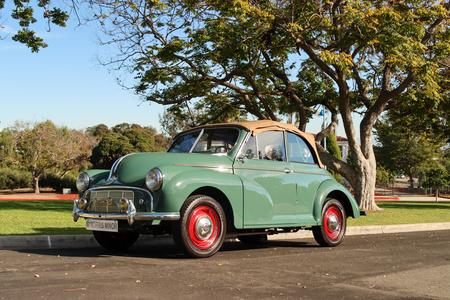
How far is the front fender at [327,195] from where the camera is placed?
30.5 feet

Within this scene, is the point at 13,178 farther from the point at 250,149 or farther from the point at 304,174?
the point at 250,149

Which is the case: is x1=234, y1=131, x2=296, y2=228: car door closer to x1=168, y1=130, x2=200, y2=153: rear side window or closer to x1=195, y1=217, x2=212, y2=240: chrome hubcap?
x1=195, y1=217, x2=212, y2=240: chrome hubcap

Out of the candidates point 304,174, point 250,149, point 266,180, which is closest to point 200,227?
point 266,180

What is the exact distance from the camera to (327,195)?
9.60 meters

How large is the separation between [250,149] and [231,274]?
2644mm

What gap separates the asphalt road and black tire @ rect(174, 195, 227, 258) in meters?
0.20

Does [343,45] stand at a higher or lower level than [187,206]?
higher

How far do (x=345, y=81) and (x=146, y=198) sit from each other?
15.5 meters

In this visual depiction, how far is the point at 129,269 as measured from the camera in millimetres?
6520

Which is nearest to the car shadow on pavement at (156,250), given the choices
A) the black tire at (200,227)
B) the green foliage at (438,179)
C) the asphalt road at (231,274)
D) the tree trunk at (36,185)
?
the asphalt road at (231,274)

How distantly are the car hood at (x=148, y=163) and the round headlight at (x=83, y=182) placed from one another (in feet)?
1.94

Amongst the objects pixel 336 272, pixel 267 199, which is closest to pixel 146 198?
pixel 267 199

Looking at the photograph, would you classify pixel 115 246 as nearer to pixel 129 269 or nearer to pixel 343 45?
pixel 129 269

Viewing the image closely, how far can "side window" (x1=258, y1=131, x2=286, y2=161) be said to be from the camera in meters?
8.77
